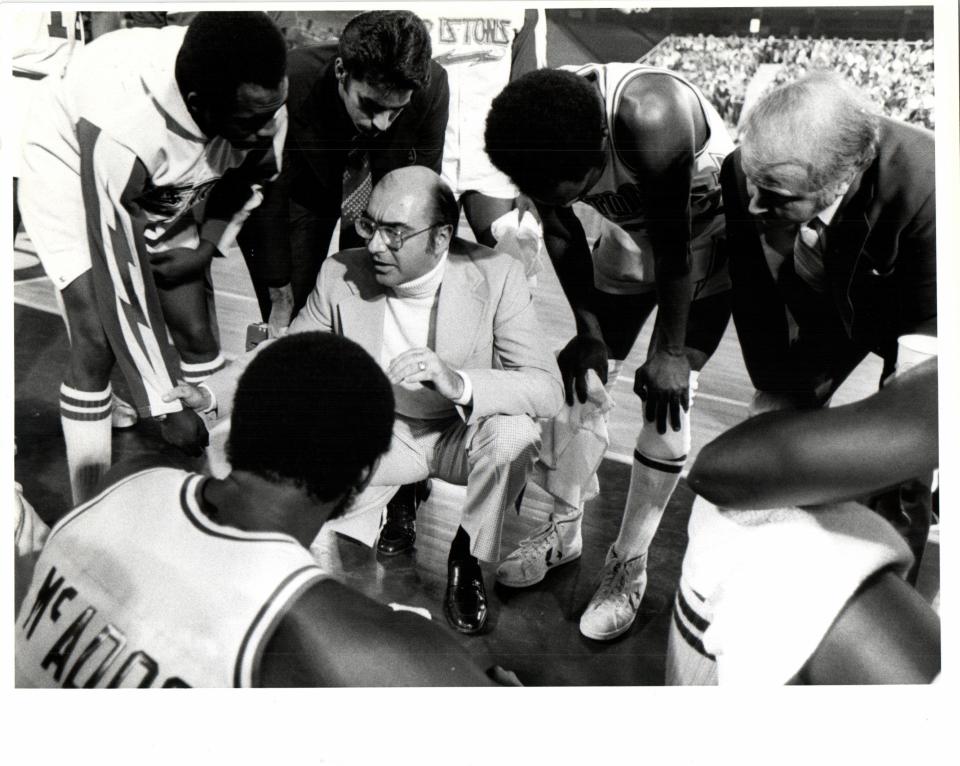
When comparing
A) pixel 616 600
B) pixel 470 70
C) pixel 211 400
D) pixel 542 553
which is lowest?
pixel 616 600

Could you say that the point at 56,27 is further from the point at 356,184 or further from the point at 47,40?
the point at 356,184

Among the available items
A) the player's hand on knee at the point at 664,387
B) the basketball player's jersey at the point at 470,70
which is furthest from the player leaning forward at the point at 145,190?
the player's hand on knee at the point at 664,387

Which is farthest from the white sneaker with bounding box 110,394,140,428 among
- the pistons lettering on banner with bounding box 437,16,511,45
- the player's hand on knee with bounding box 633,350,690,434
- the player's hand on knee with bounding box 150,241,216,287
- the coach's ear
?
the player's hand on knee with bounding box 633,350,690,434

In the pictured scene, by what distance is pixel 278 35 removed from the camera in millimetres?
2480

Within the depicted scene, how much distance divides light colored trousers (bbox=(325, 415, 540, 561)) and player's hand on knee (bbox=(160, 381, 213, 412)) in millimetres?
519

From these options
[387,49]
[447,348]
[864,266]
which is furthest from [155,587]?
[864,266]

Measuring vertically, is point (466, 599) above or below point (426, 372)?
below

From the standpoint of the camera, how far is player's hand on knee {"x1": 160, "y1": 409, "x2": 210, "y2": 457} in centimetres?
267

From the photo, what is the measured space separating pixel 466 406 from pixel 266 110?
1.03 meters

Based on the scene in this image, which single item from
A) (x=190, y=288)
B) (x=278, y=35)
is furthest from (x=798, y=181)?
(x=190, y=288)

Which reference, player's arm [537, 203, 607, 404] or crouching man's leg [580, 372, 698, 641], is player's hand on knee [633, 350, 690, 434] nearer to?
crouching man's leg [580, 372, 698, 641]

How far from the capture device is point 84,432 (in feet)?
8.75

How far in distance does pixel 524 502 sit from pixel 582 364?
0.47 metres

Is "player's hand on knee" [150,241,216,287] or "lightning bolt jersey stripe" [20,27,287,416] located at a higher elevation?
"lightning bolt jersey stripe" [20,27,287,416]
